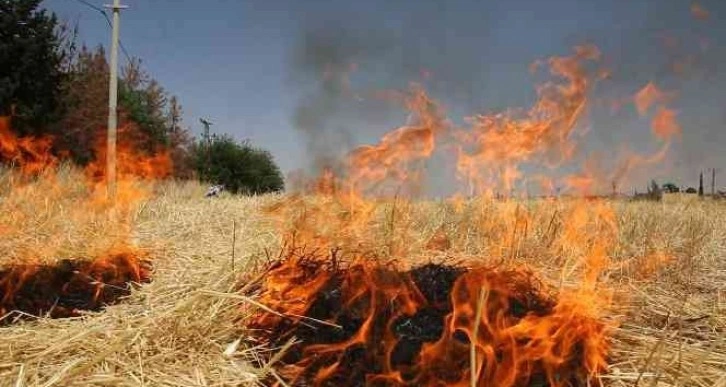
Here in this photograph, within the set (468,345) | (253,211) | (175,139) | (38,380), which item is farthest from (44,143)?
(468,345)

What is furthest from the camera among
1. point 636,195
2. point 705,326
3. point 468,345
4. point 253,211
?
point 636,195

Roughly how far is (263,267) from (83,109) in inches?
901

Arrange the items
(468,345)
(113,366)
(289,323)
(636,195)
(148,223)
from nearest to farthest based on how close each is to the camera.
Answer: (468,345)
(113,366)
(289,323)
(148,223)
(636,195)

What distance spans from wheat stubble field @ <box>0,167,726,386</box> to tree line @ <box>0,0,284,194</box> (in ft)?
35.0

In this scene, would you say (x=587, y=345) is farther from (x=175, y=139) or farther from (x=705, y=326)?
(x=175, y=139)

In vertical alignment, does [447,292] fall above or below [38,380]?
above

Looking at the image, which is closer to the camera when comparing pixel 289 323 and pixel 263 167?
pixel 289 323

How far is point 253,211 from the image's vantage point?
400 inches

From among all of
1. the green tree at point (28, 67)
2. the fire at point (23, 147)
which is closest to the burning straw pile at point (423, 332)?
the fire at point (23, 147)

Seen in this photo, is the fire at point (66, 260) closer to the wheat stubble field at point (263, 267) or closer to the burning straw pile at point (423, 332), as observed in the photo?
the wheat stubble field at point (263, 267)

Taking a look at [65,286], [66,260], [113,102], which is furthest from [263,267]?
[113,102]

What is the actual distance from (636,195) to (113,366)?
1940cm

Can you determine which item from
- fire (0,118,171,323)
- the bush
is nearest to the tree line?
the bush

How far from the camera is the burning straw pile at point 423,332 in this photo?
9.30ft
